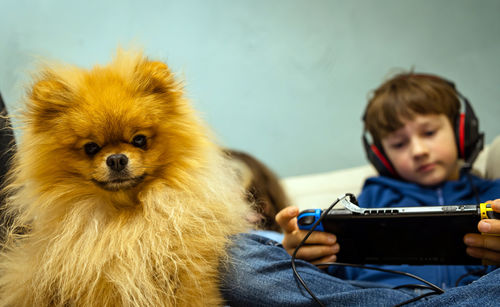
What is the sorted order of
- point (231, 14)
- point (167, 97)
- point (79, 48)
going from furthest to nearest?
point (231, 14), point (79, 48), point (167, 97)

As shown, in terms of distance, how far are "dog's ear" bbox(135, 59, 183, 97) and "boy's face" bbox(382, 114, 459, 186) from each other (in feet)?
3.33

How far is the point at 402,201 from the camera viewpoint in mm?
1630

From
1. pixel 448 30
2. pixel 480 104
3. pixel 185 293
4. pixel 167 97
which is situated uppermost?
pixel 448 30

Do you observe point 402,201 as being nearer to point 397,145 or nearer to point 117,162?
point 397,145

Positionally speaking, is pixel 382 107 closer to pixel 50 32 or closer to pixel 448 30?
pixel 448 30

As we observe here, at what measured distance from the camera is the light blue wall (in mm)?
2271

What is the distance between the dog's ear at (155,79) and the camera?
100 cm

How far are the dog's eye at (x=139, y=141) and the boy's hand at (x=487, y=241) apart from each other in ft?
2.68

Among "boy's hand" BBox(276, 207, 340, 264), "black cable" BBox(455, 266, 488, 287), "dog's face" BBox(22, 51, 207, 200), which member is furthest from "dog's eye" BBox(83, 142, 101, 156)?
"black cable" BBox(455, 266, 488, 287)

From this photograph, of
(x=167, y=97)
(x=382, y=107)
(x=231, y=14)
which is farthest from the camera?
(x=231, y=14)

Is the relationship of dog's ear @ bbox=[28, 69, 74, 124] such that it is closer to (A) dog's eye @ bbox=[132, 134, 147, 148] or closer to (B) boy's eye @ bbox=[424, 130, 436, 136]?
(A) dog's eye @ bbox=[132, 134, 147, 148]

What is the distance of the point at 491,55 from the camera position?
238 cm

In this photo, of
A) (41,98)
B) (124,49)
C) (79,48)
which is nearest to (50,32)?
(79,48)

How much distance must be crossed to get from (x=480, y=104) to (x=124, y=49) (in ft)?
7.09
